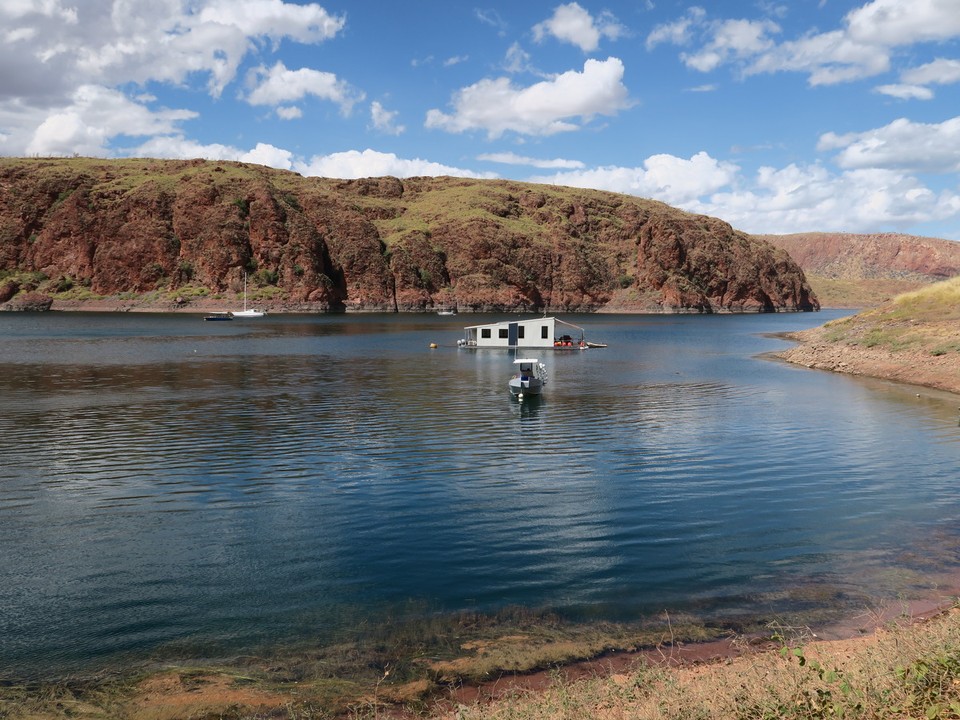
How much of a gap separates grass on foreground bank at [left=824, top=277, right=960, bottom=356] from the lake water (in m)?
14.8

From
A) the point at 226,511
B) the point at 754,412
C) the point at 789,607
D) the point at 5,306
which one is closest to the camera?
the point at 789,607

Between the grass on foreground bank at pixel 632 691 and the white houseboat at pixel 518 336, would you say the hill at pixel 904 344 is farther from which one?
the grass on foreground bank at pixel 632 691

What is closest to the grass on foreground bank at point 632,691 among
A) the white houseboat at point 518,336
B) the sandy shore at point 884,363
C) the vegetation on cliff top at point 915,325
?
the sandy shore at point 884,363

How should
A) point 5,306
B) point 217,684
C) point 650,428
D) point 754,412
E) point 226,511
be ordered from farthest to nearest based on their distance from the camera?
point 5,306 → point 754,412 → point 650,428 → point 226,511 → point 217,684

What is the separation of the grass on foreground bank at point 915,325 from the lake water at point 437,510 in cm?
1478

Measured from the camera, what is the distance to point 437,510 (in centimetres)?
2050

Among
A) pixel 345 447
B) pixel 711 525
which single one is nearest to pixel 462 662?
pixel 711 525

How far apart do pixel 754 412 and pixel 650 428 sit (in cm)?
858

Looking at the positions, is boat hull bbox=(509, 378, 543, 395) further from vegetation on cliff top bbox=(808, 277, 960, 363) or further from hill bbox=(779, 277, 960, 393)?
vegetation on cliff top bbox=(808, 277, 960, 363)

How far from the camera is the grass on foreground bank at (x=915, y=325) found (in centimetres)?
5641

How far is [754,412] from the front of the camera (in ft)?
130

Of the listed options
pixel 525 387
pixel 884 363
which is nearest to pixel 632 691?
pixel 525 387

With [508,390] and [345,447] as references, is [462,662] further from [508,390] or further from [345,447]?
Answer: [508,390]

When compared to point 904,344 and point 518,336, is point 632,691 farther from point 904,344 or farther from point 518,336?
point 518,336
